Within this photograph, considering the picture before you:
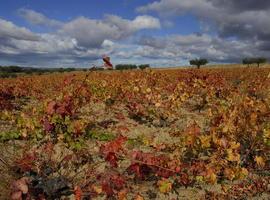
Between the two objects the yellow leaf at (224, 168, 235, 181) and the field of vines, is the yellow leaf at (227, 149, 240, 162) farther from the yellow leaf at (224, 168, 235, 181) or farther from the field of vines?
the yellow leaf at (224, 168, 235, 181)

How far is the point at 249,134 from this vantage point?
297 inches

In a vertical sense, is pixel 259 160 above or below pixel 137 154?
below

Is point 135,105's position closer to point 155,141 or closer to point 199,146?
point 155,141

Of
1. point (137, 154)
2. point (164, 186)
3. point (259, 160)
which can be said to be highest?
point (137, 154)

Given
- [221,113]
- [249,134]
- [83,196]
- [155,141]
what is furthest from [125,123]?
[83,196]

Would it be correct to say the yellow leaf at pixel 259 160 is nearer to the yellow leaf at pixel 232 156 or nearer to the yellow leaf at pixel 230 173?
the yellow leaf at pixel 232 156

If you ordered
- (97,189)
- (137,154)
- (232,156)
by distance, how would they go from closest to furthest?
(97,189) < (137,154) < (232,156)

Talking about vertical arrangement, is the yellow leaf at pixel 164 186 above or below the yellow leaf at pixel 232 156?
below

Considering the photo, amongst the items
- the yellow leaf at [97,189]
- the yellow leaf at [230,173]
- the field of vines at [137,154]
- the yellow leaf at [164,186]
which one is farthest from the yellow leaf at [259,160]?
the yellow leaf at [97,189]

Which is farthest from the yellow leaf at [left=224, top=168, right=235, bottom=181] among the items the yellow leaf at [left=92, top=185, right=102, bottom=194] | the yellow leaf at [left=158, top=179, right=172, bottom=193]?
the yellow leaf at [left=92, top=185, right=102, bottom=194]

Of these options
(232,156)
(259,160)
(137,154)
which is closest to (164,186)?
(137,154)

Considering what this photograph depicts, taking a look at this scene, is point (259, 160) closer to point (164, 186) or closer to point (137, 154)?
point (164, 186)

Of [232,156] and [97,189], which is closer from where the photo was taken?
[97,189]

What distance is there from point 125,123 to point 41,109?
6.30ft
